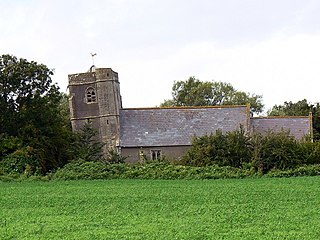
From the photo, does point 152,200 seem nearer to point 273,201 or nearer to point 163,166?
point 273,201

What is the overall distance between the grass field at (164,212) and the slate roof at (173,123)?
21.1m

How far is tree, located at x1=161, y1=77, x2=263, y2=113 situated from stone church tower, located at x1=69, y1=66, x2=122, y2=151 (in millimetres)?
29782

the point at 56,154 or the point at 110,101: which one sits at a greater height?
the point at 110,101

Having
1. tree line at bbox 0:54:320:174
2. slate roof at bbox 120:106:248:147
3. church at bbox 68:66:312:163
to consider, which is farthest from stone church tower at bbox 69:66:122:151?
tree line at bbox 0:54:320:174

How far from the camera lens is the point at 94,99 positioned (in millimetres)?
49125

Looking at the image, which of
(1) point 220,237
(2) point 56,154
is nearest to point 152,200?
(1) point 220,237

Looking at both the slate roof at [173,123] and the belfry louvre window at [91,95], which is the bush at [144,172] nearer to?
the slate roof at [173,123]

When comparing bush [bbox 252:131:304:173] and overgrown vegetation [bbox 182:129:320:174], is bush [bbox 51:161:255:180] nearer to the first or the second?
overgrown vegetation [bbox 182:129:320:174]

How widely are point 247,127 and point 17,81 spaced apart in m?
17.9

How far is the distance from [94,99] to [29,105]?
11.1 meters

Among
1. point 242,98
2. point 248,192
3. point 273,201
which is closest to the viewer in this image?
point 273,201

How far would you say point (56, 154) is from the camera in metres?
40.5

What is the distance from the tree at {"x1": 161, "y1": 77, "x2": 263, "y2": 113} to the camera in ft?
257

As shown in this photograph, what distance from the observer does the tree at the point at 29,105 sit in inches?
1490
